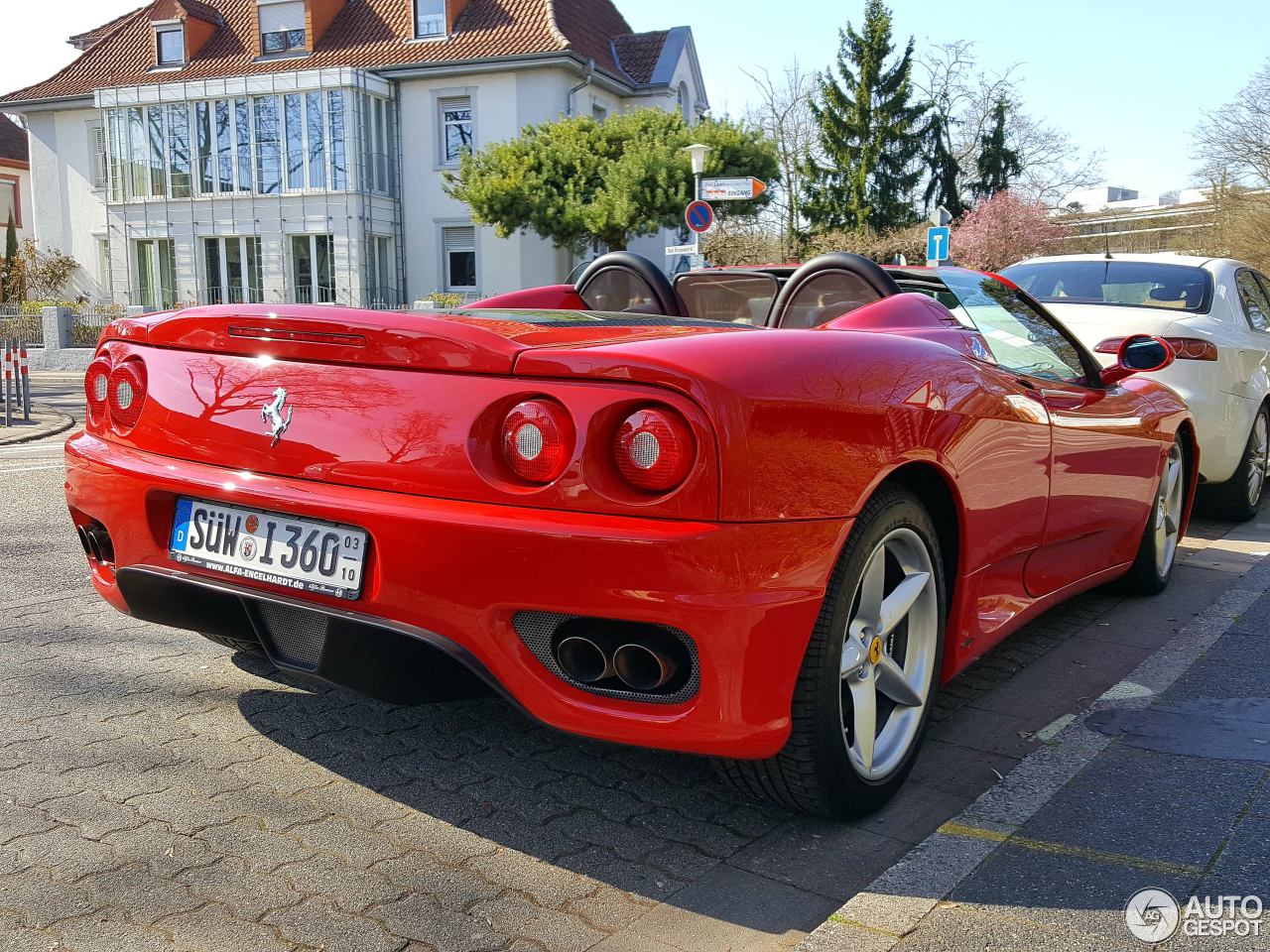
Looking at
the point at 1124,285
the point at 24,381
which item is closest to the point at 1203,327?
the point at 1124,285

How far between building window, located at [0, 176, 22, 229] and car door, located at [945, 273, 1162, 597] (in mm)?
54505

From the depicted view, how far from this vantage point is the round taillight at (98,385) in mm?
3035

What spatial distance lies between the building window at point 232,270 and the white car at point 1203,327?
2880cm

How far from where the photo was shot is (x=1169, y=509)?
5.03m

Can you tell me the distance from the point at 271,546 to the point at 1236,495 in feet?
20.0

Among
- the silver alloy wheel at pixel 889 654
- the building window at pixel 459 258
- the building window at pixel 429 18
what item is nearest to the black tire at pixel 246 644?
the silver alloy wheel at pixel 889 654

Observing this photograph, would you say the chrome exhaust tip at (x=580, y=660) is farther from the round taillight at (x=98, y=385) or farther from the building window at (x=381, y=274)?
the building window at (x=381, y=274)

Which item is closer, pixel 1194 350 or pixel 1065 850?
pixel 1065 850

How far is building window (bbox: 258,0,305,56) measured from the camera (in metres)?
33.2

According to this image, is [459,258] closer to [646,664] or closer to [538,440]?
[538,440]

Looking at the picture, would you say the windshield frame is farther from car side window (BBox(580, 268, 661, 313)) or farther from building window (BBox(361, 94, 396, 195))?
building window (BBox(361, 94, 396, 195))

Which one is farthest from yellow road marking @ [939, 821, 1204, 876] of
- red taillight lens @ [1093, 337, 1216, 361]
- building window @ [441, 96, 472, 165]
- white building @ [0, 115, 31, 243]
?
white building @ [0, 115, 31, 243]

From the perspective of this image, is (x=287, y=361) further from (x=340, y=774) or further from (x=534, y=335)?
(x=340, y=774)

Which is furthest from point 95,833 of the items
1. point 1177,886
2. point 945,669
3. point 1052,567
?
point 1052,567
